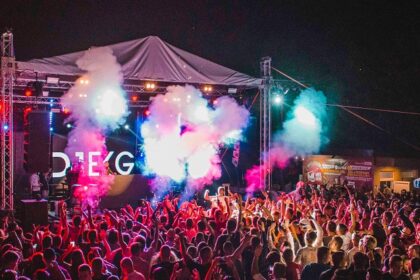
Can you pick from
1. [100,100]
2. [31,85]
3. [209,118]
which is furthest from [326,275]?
[209,118]

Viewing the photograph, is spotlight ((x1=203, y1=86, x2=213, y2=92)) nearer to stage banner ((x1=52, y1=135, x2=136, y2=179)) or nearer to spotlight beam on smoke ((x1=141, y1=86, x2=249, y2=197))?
spotlight beam on smoke ((x1=141, y1=86, x2=249, y2=197))

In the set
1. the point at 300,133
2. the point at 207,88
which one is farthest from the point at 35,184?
the point at 300,133

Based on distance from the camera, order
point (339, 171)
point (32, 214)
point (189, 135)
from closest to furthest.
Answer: point (32, 214) < point (189, 135) < point (339, 171)

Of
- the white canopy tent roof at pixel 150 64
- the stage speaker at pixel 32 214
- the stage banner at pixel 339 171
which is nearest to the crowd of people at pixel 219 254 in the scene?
the stage speaker at pixel 32 214

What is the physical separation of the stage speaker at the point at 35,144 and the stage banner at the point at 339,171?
10.3 meters

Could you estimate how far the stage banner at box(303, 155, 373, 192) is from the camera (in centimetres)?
1678

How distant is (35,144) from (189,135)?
7.47m

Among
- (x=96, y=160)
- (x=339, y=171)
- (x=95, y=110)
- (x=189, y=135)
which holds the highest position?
(x=95, y=110)

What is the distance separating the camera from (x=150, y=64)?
931 cm

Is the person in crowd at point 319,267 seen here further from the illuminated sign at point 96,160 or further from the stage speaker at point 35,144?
the illuminated sign at point 96,160

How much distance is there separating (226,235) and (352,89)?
17524mm

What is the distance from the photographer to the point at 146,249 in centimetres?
503

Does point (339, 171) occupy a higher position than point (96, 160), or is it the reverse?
point (96, 160)

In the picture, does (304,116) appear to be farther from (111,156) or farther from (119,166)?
(111,156)
